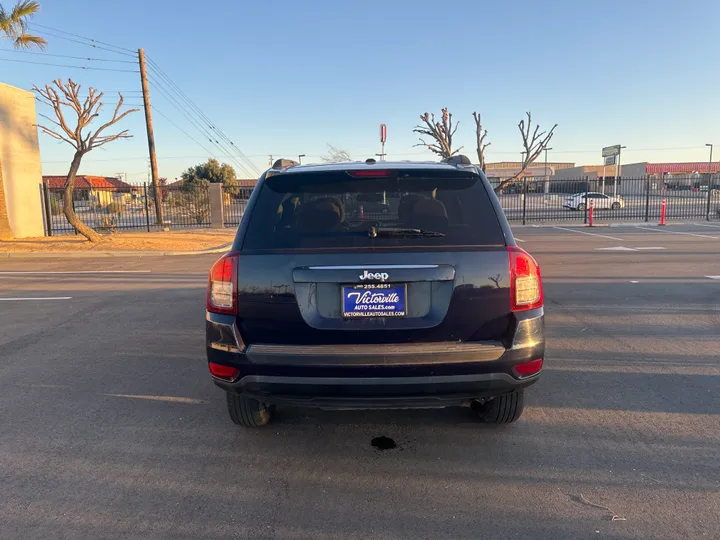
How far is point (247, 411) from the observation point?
3.71 m

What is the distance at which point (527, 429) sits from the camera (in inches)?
152

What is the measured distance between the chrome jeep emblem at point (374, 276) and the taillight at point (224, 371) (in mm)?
912

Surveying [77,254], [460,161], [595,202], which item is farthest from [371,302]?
[595,202]

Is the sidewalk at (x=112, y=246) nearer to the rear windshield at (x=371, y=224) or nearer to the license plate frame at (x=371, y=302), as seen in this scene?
the rear windshield at (x=371, y=224)

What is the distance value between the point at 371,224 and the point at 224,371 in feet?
Answer: 4.32

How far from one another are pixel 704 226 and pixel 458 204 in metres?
24.1

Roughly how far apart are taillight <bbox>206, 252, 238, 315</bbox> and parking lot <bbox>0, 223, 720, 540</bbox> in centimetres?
103

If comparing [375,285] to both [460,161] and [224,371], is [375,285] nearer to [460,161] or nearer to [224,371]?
[224,371]

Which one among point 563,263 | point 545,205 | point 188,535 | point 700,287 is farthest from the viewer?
point 545,205

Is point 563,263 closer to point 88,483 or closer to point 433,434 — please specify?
point 433,434

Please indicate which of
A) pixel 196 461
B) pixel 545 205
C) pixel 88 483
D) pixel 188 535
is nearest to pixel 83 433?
pixel 88 483

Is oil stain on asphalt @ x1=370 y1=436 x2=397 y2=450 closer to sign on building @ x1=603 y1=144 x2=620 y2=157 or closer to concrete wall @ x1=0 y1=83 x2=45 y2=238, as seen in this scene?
concrete wall @ x1=0 y1=83 x2=45 y2=238

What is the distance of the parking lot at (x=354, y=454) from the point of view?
9.28ft

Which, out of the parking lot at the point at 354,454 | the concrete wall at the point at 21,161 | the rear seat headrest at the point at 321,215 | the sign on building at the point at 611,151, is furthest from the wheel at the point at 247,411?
the sign on building at the point at 611,151
